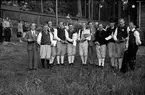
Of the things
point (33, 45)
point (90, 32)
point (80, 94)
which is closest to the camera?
point (80, 94)

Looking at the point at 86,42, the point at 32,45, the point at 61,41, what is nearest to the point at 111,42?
the point at 86,42

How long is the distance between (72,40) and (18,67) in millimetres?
2403

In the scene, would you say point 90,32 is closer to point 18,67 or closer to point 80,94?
point 18,67

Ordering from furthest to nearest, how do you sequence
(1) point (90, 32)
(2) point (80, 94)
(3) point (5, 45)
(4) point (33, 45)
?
1. (3) point (5, 45)
2. (1) point (90, 32)
3. (4) point (33, 45)
4. (2) point (80, 94)

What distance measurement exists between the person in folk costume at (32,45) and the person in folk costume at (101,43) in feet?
7.75

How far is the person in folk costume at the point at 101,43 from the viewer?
28.1 ft

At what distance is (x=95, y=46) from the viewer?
29.5 ft

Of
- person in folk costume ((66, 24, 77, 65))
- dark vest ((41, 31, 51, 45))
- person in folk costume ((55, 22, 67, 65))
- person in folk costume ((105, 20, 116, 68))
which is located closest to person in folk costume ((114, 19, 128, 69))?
person in folk costume ((105, 20, 116, 68))

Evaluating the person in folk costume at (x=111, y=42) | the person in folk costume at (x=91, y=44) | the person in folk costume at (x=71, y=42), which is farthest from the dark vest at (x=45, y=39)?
the person in folk costume at (x=111, y=42)

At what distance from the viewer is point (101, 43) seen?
28.3 ft

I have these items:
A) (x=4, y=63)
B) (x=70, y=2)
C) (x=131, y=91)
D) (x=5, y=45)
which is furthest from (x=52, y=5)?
(x=131, y=91)

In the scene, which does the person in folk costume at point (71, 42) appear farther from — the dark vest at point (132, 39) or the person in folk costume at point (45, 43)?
the dark vest at point (132, 39)

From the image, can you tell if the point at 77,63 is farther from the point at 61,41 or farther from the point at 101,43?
the point at 101,43

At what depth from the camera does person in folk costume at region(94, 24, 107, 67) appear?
8562 mm
